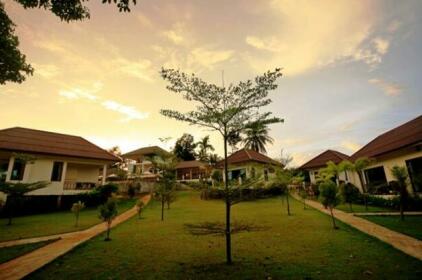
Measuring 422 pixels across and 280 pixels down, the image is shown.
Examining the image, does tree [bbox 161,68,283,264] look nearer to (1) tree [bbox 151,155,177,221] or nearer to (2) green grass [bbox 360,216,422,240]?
(2) green grass [bbox 360,216,422,240]

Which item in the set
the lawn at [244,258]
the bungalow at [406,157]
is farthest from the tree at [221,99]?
the bungalow at [406,157]

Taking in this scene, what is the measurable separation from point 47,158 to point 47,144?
164 centimetres

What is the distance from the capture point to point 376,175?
1850 centimetres

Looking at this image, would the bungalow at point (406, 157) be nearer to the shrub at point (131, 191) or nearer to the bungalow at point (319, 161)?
the bungalow at point (319, 161)

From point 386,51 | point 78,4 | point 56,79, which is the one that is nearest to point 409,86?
point 386,51

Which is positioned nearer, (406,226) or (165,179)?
(406,226)

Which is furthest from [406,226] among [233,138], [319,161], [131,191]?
[131,191]

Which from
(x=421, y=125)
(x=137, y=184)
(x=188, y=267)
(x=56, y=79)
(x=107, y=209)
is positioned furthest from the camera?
(x=137, y=184)

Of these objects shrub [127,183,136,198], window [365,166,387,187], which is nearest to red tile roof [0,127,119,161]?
shrub [127,183,136,198]

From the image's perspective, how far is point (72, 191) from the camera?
762 inches

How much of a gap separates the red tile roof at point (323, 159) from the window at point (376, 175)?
18.7 ft

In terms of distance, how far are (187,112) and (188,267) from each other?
3.88 meters

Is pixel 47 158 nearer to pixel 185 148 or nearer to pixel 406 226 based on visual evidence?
pixel 406 226

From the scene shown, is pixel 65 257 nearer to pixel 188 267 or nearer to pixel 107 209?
pixel 107 209
